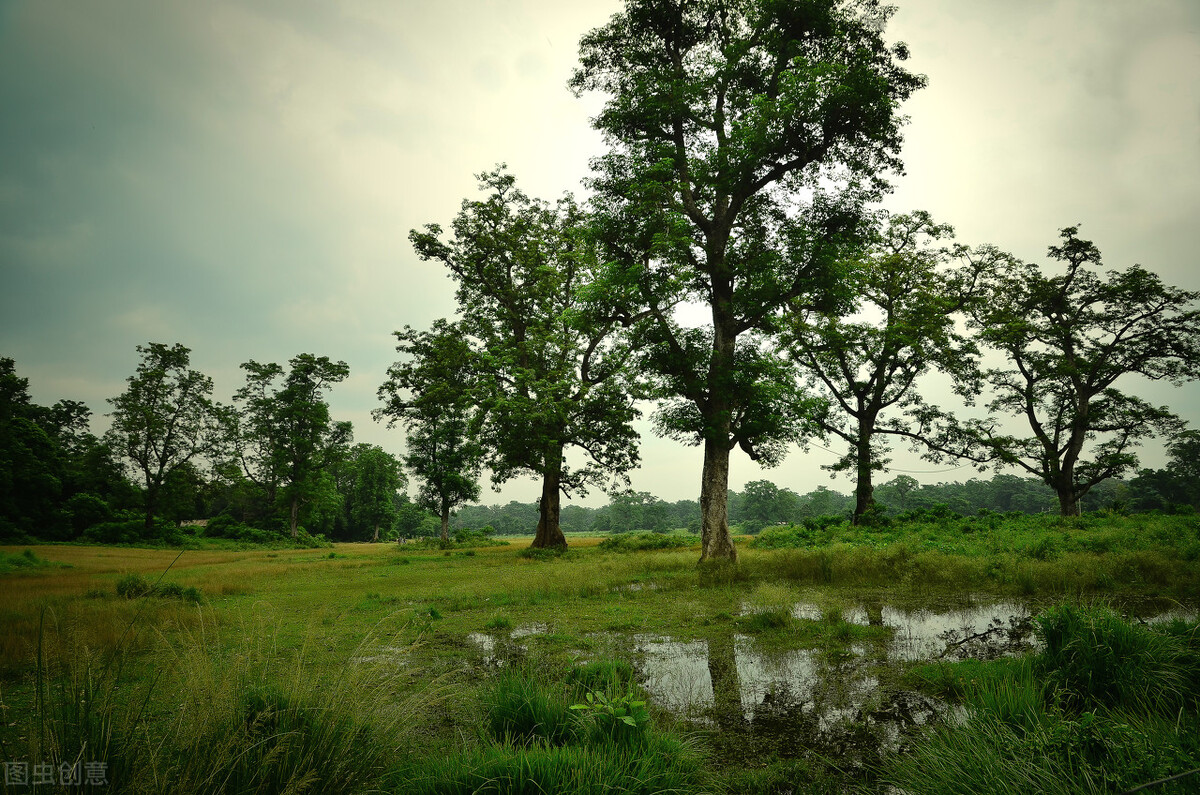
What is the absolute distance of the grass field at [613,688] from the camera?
264cm

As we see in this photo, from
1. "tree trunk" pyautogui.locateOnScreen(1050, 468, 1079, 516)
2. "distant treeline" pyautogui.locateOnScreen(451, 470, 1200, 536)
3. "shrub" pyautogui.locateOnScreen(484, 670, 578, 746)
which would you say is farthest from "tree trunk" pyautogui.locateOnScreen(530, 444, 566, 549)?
"distant treeline" pyautogui.locateOnScreen(451, 470, 1200, 536)

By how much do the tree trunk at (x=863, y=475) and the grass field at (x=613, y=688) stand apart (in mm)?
14631

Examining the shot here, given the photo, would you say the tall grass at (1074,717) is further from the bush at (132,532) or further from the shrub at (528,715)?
the bush at (132,532)

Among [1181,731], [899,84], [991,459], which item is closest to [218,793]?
[1181,731]

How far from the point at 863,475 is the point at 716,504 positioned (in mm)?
15206

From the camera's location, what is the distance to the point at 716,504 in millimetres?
15078

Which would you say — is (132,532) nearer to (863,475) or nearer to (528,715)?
(528,715)

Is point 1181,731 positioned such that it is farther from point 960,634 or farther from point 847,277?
point 847,277

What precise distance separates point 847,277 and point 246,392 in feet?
149

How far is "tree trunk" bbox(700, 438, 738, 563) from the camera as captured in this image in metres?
14.9

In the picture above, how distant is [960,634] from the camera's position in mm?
6695

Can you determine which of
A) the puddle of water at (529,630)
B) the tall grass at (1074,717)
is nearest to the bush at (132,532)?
the puddle of water at (529,630)

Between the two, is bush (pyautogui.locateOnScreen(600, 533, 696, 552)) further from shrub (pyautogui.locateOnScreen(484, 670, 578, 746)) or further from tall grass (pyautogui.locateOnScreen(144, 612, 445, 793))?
tall grass (pyautogui.locateOnScreen(144, 612, 445, 793))

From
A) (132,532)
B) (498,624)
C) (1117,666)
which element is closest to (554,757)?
(1117,666)
